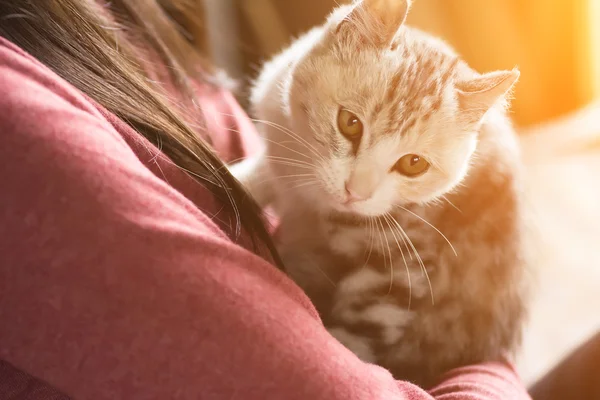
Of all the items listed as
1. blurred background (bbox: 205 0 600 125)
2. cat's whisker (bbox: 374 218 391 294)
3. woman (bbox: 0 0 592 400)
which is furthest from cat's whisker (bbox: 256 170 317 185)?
blurred background (bbox: 205 0 600 125)

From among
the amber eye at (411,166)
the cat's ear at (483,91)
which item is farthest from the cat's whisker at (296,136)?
the cat's ear at (483,91)

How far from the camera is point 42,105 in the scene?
45 cm

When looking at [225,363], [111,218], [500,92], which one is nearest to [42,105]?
[111,218]

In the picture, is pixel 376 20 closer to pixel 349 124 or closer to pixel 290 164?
pixel 349 124

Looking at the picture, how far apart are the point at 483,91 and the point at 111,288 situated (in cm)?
60

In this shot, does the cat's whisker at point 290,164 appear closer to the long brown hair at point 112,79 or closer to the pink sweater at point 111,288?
the long brown hair at point 112,79

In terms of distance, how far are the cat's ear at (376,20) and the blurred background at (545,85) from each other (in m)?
0.62

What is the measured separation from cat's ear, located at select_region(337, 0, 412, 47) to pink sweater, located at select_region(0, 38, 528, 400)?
1.56 feet

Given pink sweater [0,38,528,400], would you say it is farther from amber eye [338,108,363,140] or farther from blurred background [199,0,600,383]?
blurred background [199,0,600,383]

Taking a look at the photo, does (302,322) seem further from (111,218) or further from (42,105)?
(42,105)

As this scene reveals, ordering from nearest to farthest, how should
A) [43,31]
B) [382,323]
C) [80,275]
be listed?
[80,275] < [43,31] < [382,323]

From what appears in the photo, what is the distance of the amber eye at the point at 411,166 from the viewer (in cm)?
84

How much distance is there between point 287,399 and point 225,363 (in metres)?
0.06

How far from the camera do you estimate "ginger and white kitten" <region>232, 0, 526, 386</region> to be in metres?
0.79
